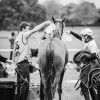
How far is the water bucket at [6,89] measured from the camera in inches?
186

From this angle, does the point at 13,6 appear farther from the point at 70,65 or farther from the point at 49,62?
the point at 49,62

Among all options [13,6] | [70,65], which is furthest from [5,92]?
[13,6]

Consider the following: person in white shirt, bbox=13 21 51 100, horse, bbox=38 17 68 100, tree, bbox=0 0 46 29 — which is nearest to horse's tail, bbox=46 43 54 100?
horse, bbox=38 17 68 100

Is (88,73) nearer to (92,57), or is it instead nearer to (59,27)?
(92,57)

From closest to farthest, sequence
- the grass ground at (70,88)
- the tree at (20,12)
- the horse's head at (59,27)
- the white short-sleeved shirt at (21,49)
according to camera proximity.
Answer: the white short-sleeved shirt at (21,49), the horse's head at (59,27), the grass ground at (70,88), the tree at (20,12)

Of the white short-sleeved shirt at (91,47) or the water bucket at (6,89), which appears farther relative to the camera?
the white short-sleeved shirt at (91,47)

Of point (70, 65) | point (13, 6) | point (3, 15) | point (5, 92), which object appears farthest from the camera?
point (13, 6)

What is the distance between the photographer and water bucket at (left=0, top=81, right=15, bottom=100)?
4.73m

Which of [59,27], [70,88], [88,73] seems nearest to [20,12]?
[70,88]

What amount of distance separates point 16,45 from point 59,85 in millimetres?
1356

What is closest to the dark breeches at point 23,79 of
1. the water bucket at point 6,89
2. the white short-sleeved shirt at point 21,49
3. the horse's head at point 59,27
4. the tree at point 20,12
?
the white short-sleeved shirt at point 21,49

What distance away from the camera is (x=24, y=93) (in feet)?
18.0

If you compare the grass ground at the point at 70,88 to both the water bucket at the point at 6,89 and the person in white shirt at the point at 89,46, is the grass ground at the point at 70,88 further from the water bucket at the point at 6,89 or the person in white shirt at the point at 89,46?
the water bucket at the point at 6,89

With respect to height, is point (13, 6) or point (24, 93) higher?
point (13, 6)
